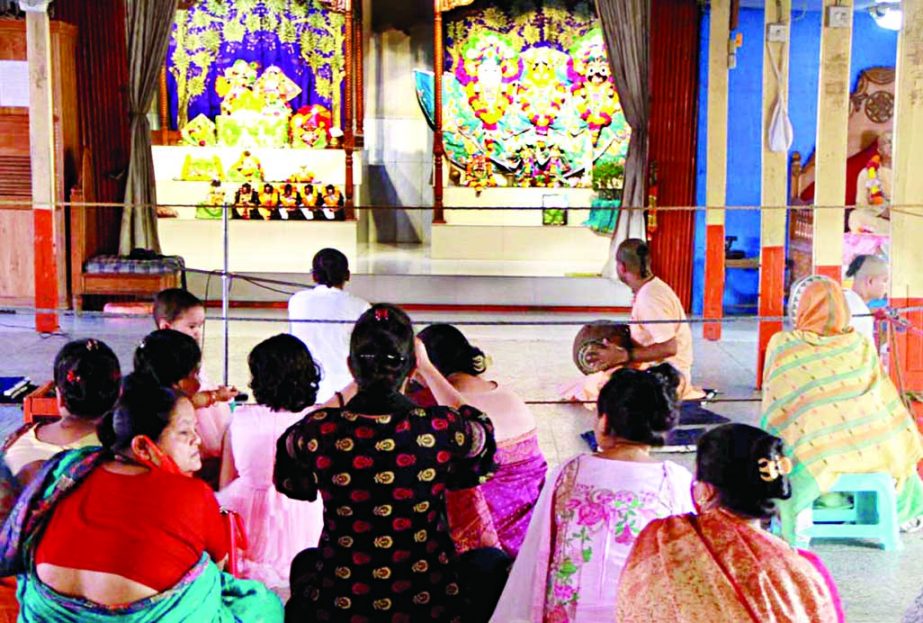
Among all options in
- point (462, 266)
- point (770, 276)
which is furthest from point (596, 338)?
point (462, 266)

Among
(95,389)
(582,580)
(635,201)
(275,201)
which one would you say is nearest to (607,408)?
(582,580)

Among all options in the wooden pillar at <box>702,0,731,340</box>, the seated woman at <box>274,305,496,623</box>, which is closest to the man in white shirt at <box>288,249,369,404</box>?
the seated woman at <box>274,305,496,623</box>

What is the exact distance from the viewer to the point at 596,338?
6348mm

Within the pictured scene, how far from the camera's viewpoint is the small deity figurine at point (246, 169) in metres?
12.4

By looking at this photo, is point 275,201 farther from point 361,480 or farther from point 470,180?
point 361,480

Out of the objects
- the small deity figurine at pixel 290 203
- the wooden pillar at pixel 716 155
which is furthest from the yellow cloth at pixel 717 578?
the small deity figurine at pixel 290 203

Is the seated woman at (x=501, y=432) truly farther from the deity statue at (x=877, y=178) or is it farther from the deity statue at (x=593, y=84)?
the deity statue at (x=593, y=84)

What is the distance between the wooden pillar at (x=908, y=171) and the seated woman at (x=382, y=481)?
4.37 metres

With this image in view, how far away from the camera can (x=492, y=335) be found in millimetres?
9312

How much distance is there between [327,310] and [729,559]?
126 inches

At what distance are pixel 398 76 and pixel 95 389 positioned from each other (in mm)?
10399

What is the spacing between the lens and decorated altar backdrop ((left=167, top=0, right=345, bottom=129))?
41.7ft

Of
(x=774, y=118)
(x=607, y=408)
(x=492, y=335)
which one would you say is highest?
(x=774, y=118)

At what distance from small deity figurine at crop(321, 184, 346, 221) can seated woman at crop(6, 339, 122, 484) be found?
8615 mm
